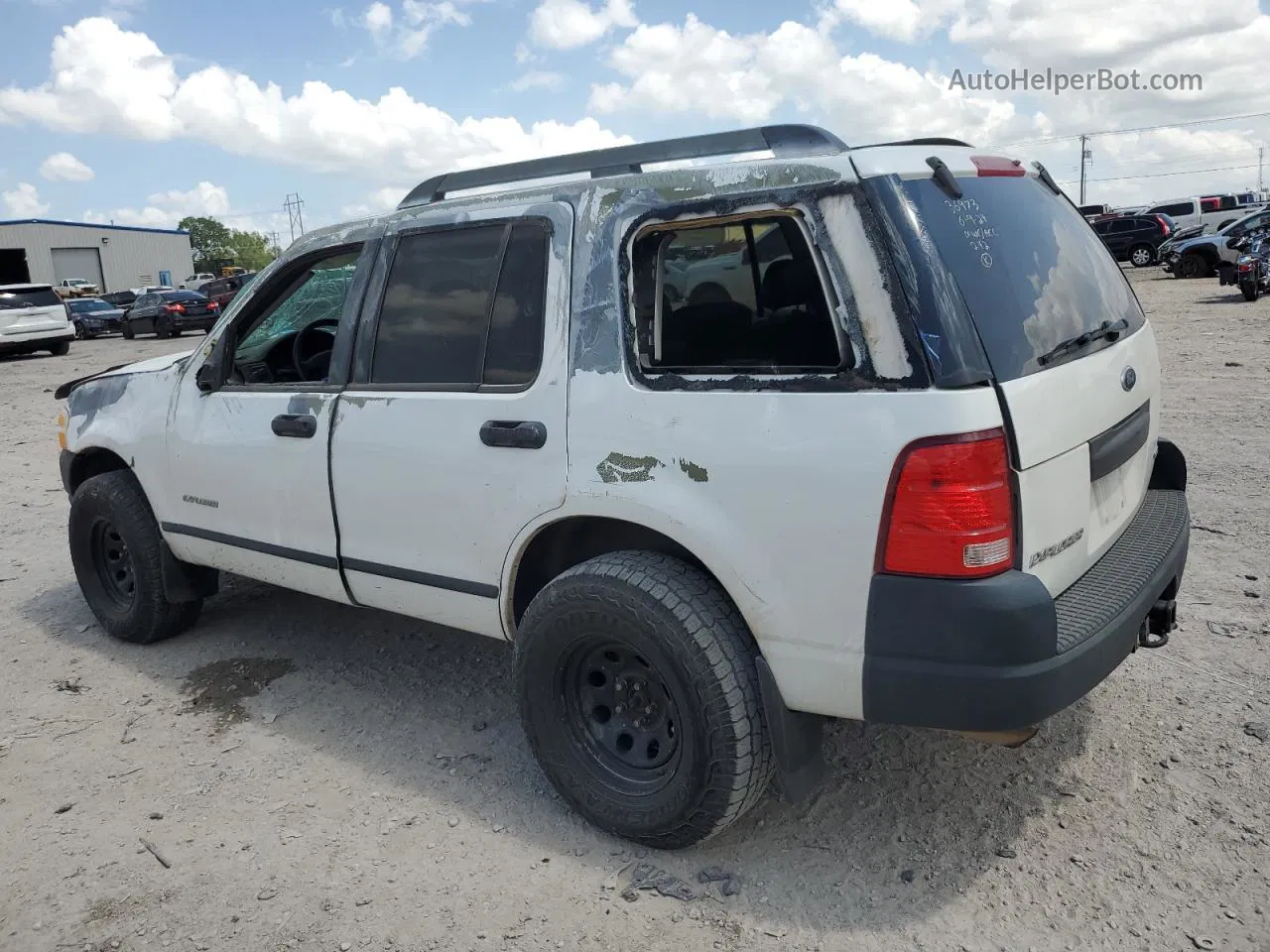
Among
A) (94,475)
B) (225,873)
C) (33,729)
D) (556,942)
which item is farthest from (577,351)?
(94,475)

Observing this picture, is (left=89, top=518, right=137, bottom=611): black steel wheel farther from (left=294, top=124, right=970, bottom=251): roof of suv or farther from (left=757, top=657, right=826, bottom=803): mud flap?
(left=757, top=657, right=826, bottom=803): mud flap

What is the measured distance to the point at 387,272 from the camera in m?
3.52

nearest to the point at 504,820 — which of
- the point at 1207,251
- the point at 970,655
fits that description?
the point at 970,655

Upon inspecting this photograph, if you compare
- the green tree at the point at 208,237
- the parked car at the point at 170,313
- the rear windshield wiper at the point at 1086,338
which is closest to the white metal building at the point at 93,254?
the parked car at the point at 170,313

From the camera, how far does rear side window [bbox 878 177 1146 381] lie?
2.46 metres

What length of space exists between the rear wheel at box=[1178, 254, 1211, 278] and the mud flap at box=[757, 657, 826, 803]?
25906mm

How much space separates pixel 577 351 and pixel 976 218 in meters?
1.14

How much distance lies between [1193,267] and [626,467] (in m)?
26.1

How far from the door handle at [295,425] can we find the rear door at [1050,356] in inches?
87.5

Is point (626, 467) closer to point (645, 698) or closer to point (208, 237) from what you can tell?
point (645, 698)

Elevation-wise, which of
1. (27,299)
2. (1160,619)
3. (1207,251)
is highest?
(27,299)

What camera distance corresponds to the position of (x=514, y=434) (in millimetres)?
3018

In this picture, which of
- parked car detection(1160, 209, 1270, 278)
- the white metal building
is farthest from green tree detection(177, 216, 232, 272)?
parked car detection(1160, 209, 1270, 278)

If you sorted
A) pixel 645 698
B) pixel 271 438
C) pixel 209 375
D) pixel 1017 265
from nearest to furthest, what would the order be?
1. pixel 1017 265
2. pixel 645 698
3. pixel 271 438
4. pixel 209 375
